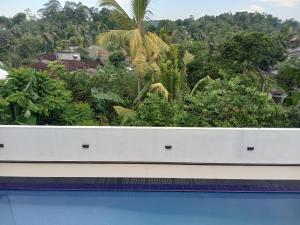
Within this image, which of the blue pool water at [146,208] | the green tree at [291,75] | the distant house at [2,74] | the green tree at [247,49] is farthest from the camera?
the green tree at [247,49]

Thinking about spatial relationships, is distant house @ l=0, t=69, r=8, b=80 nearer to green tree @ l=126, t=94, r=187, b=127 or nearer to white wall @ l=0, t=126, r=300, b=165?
white wall @ l=0, t=126, r=300, b=165

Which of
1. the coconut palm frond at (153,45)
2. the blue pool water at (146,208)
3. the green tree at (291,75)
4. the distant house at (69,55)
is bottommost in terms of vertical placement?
the distant house at (69,55)

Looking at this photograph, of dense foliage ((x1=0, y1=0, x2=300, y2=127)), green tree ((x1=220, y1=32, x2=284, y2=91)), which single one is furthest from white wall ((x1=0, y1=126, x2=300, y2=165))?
green tree ((x1=220, y1=32, x2=284, y2=91))

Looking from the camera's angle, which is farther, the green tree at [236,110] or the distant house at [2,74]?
the distant house at [2,74]

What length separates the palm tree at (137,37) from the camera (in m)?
6.95

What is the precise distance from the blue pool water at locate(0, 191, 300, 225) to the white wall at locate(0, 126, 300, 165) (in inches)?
21.1

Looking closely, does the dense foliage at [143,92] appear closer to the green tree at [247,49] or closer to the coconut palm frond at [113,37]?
the coconut palm frond at [113,37]

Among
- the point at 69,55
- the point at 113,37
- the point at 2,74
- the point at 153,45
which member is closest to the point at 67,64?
the point at 2,74

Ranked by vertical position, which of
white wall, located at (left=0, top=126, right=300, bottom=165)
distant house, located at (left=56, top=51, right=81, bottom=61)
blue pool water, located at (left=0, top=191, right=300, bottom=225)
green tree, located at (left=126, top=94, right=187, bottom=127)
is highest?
green tree, located at (left=126, top=94, right=187, bottom=127)

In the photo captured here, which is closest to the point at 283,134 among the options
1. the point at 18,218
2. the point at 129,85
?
the point at 129,85

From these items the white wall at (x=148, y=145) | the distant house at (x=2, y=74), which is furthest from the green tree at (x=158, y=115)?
the distant house at (x=2, y=74)

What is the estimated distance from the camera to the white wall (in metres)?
5.41

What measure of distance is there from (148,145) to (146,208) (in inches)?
37.2

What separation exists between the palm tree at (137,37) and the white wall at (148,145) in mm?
1959
